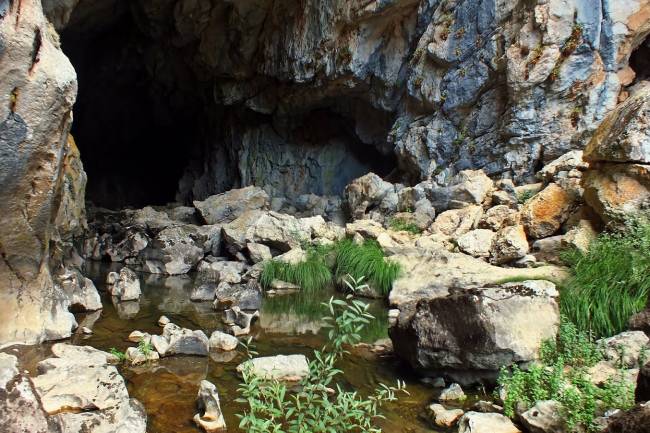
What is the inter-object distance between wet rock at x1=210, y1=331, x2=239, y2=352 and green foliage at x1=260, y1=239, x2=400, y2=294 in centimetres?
301

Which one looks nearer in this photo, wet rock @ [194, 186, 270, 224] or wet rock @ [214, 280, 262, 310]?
wet rock @ [214, 280, 262, 310]

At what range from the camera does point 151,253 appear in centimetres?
920

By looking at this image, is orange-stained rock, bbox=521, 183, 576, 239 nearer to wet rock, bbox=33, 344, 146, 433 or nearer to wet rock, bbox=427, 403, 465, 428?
wet rock, bbox=427, 403, 465, 428

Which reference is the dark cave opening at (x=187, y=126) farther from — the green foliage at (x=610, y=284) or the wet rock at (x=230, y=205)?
the green foliage at (x=610, y=284)

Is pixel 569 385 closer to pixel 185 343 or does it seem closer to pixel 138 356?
pixel 185 343

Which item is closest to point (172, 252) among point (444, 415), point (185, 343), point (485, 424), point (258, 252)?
point (258, 252)

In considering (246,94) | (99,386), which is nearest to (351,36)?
(246,94)

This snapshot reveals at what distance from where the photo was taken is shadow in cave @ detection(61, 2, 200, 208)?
17.4 meters

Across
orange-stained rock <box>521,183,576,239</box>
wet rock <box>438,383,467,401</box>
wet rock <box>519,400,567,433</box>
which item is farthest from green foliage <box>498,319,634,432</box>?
orange-stained rock <box>521,183,576,239</box>

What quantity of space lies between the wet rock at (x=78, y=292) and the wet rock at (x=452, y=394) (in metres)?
4.21

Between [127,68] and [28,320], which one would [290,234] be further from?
[127,68]

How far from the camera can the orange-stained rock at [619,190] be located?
218 inches

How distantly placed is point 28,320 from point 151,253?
4.97 metres

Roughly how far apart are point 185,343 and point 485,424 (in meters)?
2.70
